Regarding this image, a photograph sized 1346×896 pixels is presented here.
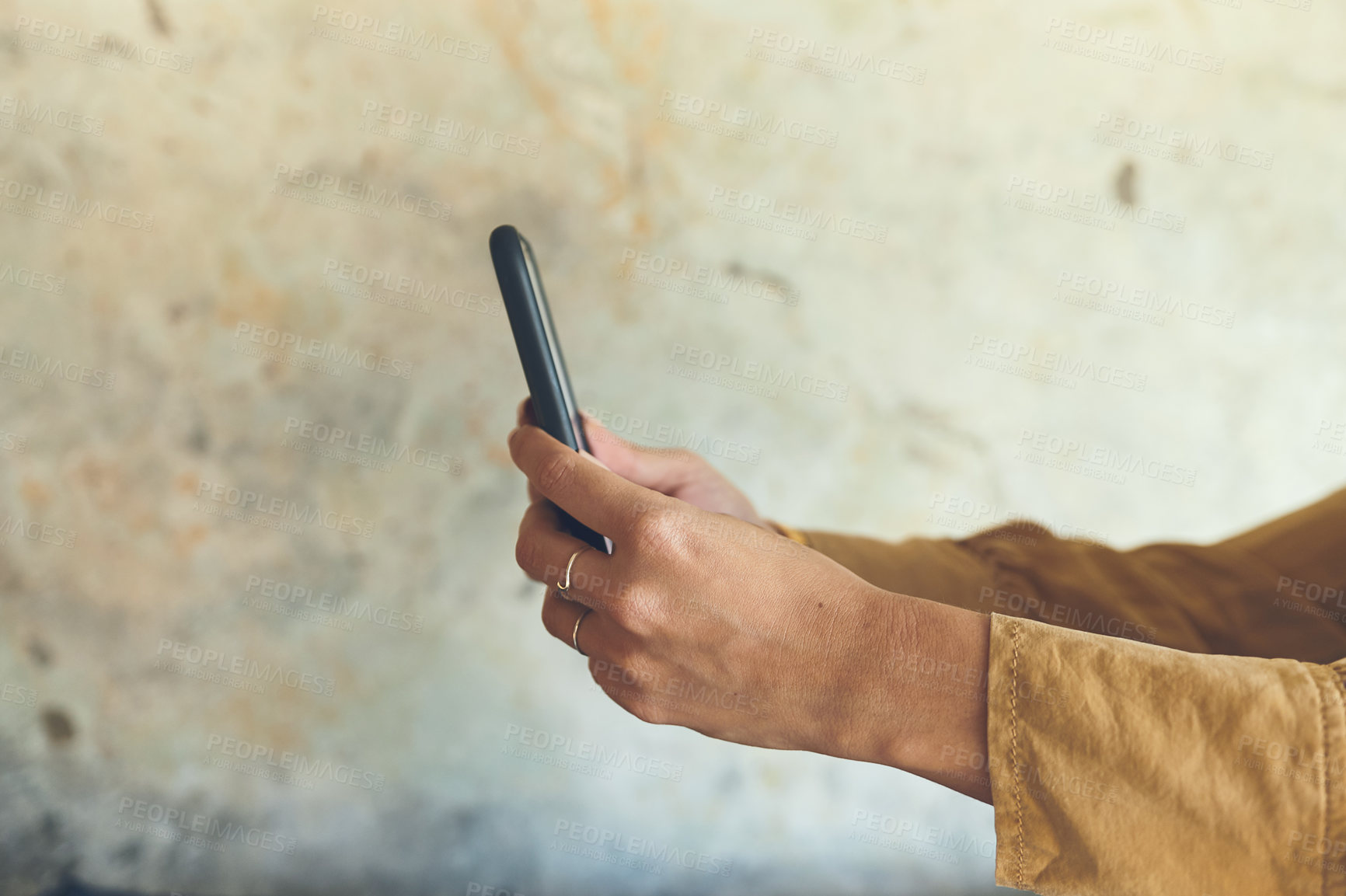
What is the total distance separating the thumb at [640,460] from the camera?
622 mm

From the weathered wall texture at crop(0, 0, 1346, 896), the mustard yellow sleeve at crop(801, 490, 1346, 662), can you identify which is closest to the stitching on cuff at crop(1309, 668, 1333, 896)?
the mustard yellow sleeve at crop(801, 490, 1346, 662)

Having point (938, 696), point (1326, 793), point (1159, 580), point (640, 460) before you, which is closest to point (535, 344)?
point (640, 460)

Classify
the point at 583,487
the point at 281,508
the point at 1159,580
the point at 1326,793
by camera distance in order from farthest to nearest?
the point at 281,508
the point at 1159,580
the point at 583,487
the point at 1326,793

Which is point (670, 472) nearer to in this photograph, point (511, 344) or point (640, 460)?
point (640, 460)

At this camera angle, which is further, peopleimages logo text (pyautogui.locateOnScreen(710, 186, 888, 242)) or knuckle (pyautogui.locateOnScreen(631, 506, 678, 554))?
peopleimages logo text (pyautogui.locateOnScreen(710, 186, 888, 242))

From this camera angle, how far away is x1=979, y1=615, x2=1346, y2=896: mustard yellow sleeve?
1.08 ft

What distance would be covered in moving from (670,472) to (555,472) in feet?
0.75

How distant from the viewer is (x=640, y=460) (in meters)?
0.65

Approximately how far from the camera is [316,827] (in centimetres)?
83

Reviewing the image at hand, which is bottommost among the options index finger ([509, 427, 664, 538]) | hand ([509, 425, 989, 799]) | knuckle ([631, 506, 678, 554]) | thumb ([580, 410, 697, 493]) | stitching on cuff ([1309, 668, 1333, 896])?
stitching on cuff ([1309, 668, 1333, 896])

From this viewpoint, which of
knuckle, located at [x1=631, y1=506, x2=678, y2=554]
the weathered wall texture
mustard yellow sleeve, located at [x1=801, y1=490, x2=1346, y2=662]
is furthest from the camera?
the weathered wall texture

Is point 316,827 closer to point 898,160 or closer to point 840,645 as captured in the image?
point 840,645

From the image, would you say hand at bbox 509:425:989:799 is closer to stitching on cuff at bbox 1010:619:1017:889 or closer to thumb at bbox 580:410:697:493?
stitching on cuff at bbox 1010:619:1017:889

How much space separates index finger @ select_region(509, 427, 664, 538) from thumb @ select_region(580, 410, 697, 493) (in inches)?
4.2
